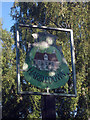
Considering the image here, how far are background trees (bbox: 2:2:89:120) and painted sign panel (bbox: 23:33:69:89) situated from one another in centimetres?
508

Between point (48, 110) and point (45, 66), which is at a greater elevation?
point (45, 66)

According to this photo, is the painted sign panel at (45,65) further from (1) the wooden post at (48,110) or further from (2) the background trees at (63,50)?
(2) the background trees at (63,50)

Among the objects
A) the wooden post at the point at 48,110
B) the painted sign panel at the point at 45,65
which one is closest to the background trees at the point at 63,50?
the painted sign panel at the point at 45,65

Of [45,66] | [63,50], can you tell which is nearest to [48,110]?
[45,66]

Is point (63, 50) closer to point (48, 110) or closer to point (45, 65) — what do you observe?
point (45, 65)

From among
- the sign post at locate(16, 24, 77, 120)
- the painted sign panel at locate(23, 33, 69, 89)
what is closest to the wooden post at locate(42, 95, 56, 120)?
the sign post at locate(16, 24, 77, 120)

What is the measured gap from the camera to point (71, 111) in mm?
11414

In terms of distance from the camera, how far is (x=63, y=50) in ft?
38.1

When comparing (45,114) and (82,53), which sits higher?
(82,53)

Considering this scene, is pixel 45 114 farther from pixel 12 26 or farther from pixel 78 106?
pixel 12 26

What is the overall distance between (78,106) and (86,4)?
229 inches

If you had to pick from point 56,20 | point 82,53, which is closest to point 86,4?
point 56,20

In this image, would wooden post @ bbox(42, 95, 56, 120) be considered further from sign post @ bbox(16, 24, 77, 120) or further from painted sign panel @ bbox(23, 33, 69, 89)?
painted sign panel @ bbox(23, 33, 69, 89)

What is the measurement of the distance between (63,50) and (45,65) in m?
5.62
